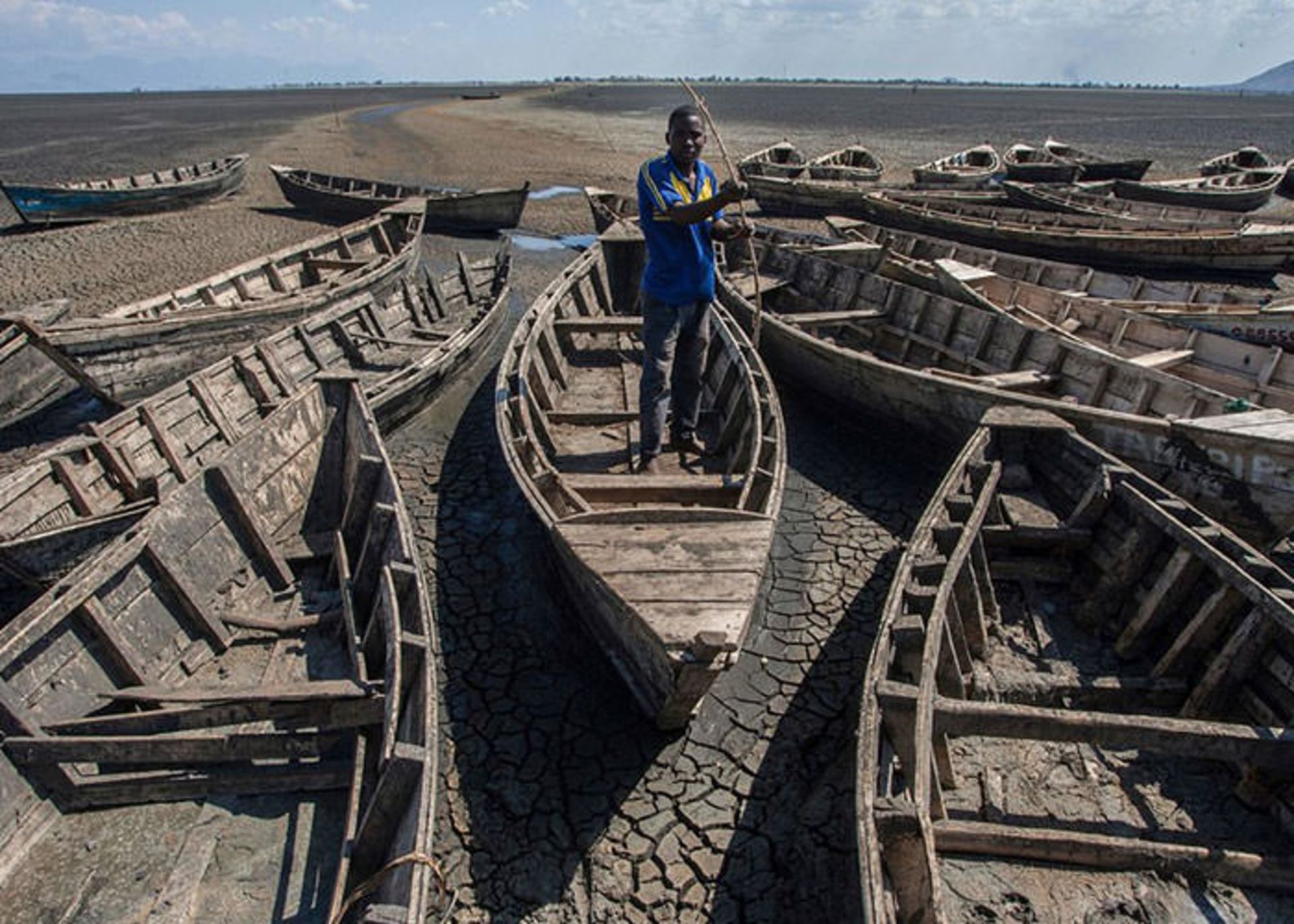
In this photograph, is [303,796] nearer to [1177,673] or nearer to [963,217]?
[1177,673]

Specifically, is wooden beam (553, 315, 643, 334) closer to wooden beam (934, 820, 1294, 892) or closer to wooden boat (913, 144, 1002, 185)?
wooden beam (934, 820, 1294, 892)

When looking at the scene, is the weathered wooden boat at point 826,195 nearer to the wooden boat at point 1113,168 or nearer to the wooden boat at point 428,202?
the wooden boat at point 1113,168

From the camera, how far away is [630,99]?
133m

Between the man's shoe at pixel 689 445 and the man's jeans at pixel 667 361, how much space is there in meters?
0.27

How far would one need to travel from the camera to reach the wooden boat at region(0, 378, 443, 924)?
422cm

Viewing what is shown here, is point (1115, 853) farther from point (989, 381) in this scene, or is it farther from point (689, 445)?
point (989, 381)

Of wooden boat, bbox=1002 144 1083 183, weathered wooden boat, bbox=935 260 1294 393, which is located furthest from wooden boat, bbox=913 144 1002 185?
weathered wooden boat, bbox=935 260 1294 393

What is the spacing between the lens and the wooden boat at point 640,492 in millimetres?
4656

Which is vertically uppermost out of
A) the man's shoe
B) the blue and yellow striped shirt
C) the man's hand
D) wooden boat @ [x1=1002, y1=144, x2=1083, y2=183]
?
the man's hand

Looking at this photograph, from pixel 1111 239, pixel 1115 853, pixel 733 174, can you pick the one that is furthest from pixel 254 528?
pixel 1111 239

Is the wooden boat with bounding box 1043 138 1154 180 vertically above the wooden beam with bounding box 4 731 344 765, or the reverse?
the wooden boat with bounding box 1043 138 1154 180

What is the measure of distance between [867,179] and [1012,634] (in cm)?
2491

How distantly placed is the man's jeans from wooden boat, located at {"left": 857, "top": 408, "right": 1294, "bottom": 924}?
284 centimetres

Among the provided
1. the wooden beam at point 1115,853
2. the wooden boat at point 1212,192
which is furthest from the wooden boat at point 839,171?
the wooden beam at point 1115,853
